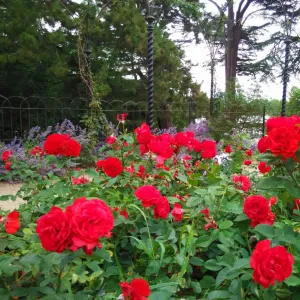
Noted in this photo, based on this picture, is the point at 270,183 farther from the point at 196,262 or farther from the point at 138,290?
the point at 138,290

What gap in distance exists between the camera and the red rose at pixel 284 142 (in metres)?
0.91

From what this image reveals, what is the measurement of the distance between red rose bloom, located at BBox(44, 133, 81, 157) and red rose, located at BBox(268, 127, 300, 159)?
2.26 ft

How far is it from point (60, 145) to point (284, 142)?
0.75 metres

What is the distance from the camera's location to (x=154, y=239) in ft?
4.01

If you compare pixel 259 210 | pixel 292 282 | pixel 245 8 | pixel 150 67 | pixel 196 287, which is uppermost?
pixel 245 8

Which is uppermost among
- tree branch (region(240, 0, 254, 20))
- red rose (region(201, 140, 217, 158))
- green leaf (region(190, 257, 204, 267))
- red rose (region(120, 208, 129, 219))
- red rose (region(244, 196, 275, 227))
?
tree branch (region(240, 0, 254, 20))

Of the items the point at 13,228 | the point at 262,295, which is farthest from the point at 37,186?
the point at 262,295

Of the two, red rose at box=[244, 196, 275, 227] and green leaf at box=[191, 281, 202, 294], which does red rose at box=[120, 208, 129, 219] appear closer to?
green leaf at box=[191, 281, 202, 294]

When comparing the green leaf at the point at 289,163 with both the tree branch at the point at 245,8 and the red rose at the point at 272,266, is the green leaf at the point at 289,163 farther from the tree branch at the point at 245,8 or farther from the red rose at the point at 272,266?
the tree branch at the point at 245,8

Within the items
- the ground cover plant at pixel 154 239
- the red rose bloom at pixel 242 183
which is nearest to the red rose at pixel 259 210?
the ground cover plant at pixel 154 239

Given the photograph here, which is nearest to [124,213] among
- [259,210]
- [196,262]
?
[196,262]

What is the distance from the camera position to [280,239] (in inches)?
35.7

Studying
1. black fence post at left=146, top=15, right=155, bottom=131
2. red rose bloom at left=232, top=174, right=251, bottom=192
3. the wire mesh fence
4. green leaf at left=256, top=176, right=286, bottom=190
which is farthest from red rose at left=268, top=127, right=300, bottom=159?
the wire mesh fence

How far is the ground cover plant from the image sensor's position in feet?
2.31
